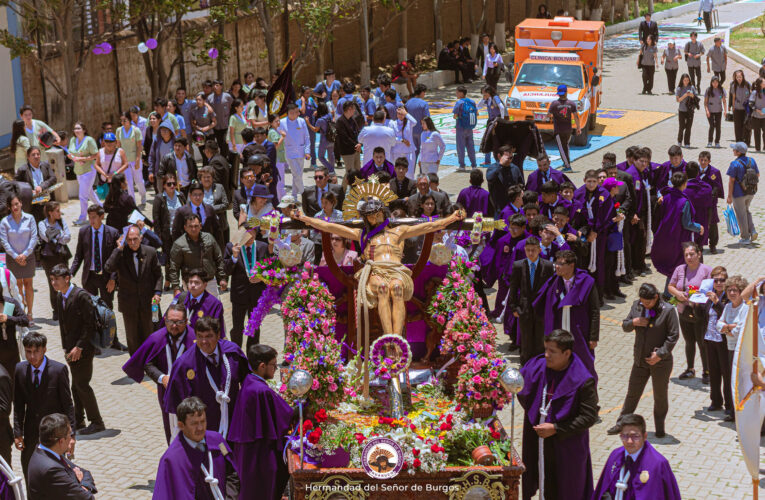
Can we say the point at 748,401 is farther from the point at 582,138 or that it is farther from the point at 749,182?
the point at 582,138

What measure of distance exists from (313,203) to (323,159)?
771 centimetres

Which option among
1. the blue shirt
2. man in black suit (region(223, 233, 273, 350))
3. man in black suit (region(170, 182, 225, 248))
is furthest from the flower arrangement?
the blue shirt

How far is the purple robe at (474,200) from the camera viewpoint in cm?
1695

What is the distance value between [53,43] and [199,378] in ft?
60.0

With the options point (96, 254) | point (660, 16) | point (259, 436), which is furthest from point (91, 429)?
point (660, 16)

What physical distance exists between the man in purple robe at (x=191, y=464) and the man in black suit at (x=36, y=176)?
1030 centimetres

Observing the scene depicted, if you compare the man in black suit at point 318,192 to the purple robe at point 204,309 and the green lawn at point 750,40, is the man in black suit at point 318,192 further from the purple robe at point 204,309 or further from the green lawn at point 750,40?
the green lawn at point 750,40

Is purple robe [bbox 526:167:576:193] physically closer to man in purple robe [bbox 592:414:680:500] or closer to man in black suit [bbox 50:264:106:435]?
man in black suit [bbox 50:264:106:435]

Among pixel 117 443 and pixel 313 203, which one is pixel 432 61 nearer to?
pixel 313 203

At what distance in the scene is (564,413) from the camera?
9.74m

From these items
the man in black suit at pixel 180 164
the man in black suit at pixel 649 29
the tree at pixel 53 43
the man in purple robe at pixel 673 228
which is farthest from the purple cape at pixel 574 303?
the man in black suit at pixel 649 29

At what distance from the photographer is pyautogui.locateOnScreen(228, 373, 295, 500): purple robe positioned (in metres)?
10.0

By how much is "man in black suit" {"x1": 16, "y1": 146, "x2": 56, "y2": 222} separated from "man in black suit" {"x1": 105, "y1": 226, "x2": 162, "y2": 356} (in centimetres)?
439

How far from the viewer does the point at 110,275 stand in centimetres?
1466
